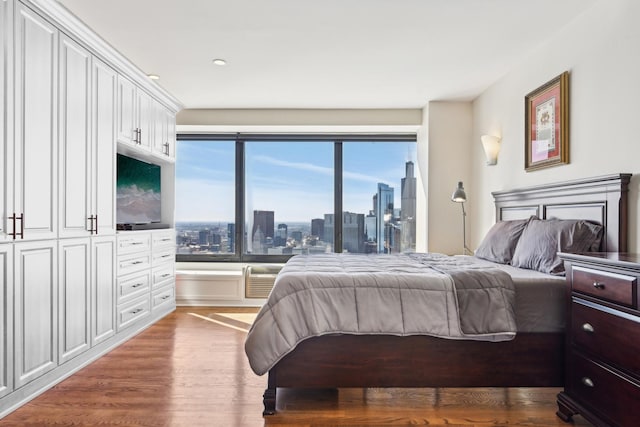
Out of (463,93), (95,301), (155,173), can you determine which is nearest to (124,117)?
(155,173)

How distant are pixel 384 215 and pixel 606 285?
374 centimetres

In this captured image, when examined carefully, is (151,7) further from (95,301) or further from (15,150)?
(95,301)

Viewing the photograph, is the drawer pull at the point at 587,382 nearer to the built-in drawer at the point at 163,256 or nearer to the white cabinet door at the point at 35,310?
the white cabinet door at the point at 35,310

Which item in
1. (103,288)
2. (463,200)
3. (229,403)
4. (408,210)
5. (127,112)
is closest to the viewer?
(229,403)

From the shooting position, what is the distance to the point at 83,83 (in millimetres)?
2934

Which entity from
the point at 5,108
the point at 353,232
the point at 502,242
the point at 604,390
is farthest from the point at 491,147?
the point at 5,108

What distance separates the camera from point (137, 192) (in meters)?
3.99

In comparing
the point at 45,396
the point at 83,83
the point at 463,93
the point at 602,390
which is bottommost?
the point at 45,396

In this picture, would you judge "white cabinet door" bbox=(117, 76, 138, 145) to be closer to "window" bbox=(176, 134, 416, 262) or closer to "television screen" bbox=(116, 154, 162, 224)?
"television screen" bbox=(116, 154, 162, 224)

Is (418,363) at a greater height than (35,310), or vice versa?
(35,310)

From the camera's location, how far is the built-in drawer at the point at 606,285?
5.60ft

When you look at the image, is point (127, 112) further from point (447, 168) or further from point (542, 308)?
point (542, 308)

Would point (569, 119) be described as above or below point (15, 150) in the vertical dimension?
above

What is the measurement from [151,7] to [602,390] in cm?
342
